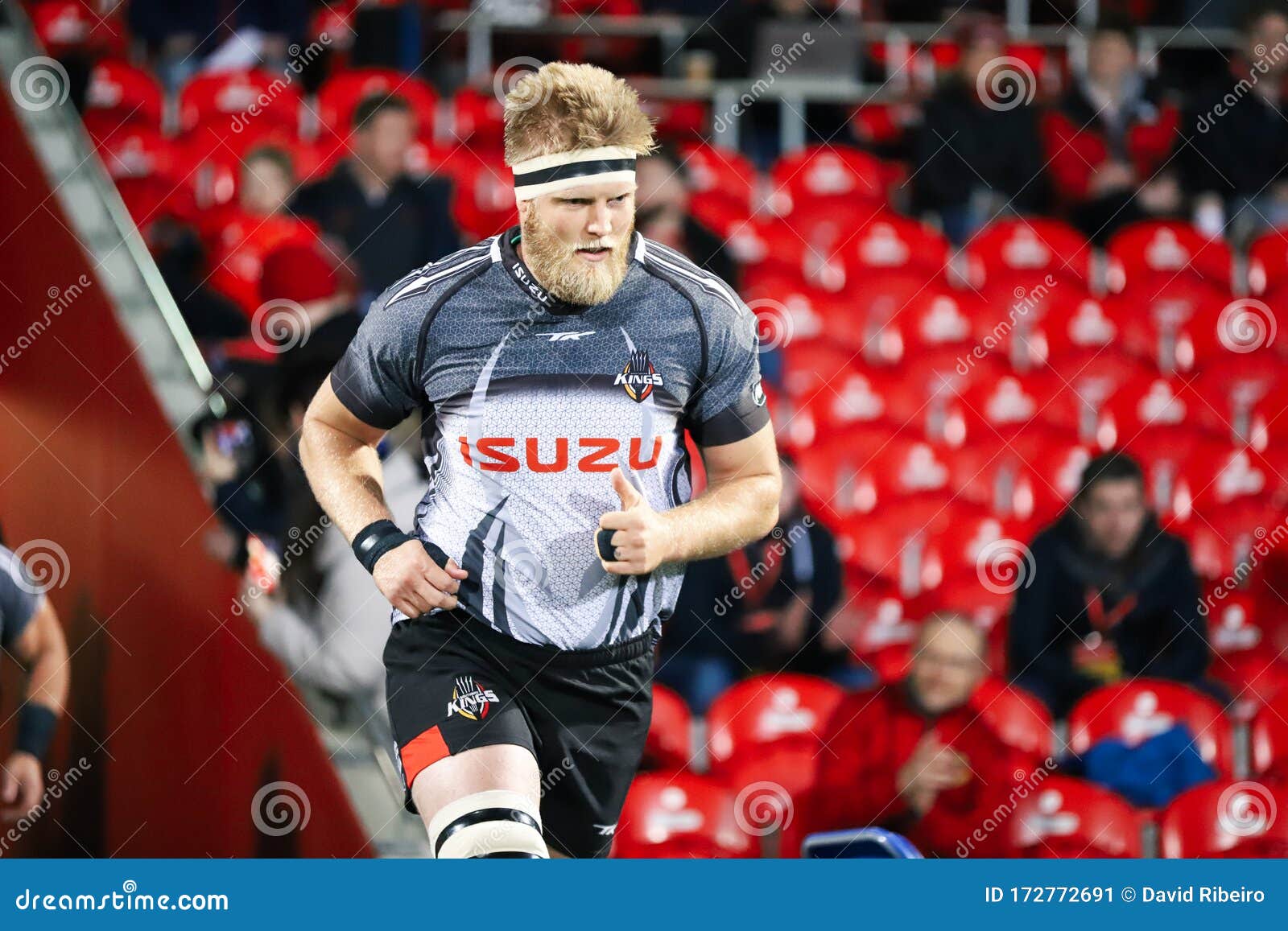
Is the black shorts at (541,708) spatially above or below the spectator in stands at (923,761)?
below

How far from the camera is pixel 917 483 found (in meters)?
5.85

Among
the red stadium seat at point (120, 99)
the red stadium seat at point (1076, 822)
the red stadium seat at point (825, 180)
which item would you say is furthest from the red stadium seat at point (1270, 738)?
the red stadium seat at point (120, 99)

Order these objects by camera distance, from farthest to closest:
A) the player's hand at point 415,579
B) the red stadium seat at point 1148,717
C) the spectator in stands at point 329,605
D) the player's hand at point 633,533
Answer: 1. the red stadium seat at point 1148,717
2. the spectator in stands at point 329,605
3. the player's hand at point 415,579
4. the player's hand at point 633,533

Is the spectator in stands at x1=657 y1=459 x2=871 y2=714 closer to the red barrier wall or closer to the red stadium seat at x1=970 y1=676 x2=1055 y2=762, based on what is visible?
the red stadium seat at x1=970 y1=676 x2=1055 y2=762

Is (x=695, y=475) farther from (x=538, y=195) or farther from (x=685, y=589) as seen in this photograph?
(x=538, y=195)

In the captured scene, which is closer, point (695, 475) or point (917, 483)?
point (695, 475)

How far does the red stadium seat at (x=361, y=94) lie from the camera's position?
6.43 metres

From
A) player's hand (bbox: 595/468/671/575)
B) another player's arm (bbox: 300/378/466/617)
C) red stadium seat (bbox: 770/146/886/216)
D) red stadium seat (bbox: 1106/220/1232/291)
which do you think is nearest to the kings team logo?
player's hand (bbox: 595/468/671/575)

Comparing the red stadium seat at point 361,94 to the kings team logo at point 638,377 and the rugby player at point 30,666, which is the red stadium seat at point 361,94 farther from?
the kings team logo at point 638,377

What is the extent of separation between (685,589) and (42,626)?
1757 millimetres

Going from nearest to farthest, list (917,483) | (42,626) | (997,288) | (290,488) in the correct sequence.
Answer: (42,626), (290,488), (917,483), (997,288)

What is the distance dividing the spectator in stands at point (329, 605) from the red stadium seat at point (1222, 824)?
224 cm

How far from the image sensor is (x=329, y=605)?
4254 millimetres
